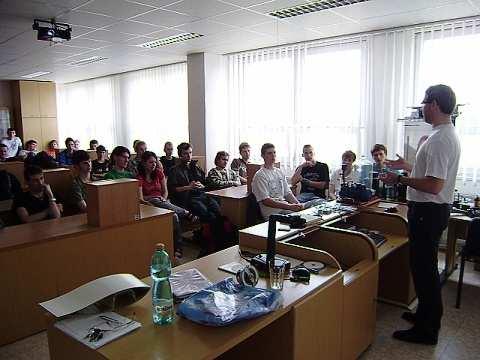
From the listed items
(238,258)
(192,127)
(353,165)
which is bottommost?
(238,258)

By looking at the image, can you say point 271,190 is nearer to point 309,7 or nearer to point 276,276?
point 309,7

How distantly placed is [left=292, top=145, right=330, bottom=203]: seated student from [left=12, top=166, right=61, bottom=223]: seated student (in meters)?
2.79

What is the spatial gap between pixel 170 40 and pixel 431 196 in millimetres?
4718

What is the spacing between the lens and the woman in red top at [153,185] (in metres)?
4.46

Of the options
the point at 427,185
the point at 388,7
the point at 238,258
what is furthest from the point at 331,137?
the point at 238,258

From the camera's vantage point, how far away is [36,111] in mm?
10398

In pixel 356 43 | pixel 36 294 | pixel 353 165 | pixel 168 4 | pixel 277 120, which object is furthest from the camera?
pixel 277 120

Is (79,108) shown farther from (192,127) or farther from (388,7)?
(388,7)

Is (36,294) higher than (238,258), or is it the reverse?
(238,258)

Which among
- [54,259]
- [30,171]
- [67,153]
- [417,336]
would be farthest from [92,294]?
[67,153]

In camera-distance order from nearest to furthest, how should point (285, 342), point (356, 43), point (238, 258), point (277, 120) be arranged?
point (285, 342) → point (238, 258) → point (356, 43) → point (277, 120)

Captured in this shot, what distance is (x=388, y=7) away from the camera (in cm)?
415

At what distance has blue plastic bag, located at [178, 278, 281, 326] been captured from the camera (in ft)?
4.62

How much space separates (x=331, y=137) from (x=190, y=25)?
249cm
